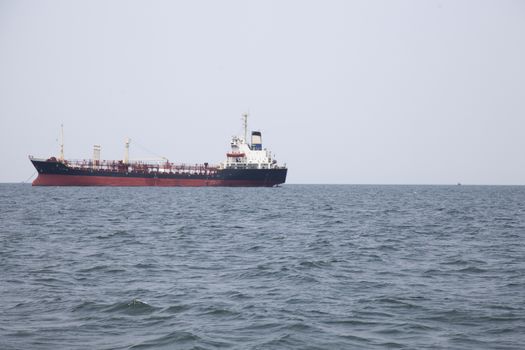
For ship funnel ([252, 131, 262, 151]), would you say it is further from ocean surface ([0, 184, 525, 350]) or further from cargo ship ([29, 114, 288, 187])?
ocean surface ([0, 184, 525, 350])

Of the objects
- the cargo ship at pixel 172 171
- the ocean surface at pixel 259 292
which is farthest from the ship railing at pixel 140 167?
the ocean surface at pixel 259 292

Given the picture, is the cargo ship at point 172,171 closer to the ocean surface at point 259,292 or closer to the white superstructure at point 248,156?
the white superstructure at point 248,156

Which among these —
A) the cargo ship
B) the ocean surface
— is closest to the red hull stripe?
the cargo ship

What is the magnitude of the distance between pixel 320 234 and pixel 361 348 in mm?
18614

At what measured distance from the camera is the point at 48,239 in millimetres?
23703

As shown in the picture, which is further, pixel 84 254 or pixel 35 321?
pixel 84 254

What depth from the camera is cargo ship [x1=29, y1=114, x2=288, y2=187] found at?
321 ft

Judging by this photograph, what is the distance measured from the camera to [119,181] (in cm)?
10200

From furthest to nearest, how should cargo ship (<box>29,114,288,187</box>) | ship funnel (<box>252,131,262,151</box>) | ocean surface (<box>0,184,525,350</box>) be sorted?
ship funnel (<box>252,131,262,151</box>), cargo ship (<box>29,114,288,187</box>), ocean surface (<box>0,184,525,350</box>)

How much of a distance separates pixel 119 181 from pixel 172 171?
12.8 m

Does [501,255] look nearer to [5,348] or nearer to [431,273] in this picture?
[431,273]

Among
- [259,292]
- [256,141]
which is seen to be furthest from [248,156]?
[259,292]

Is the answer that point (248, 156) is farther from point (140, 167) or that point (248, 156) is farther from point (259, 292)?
point (259, 292)

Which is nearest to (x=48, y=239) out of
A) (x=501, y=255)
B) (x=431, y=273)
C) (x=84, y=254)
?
(x=84, y=254)
